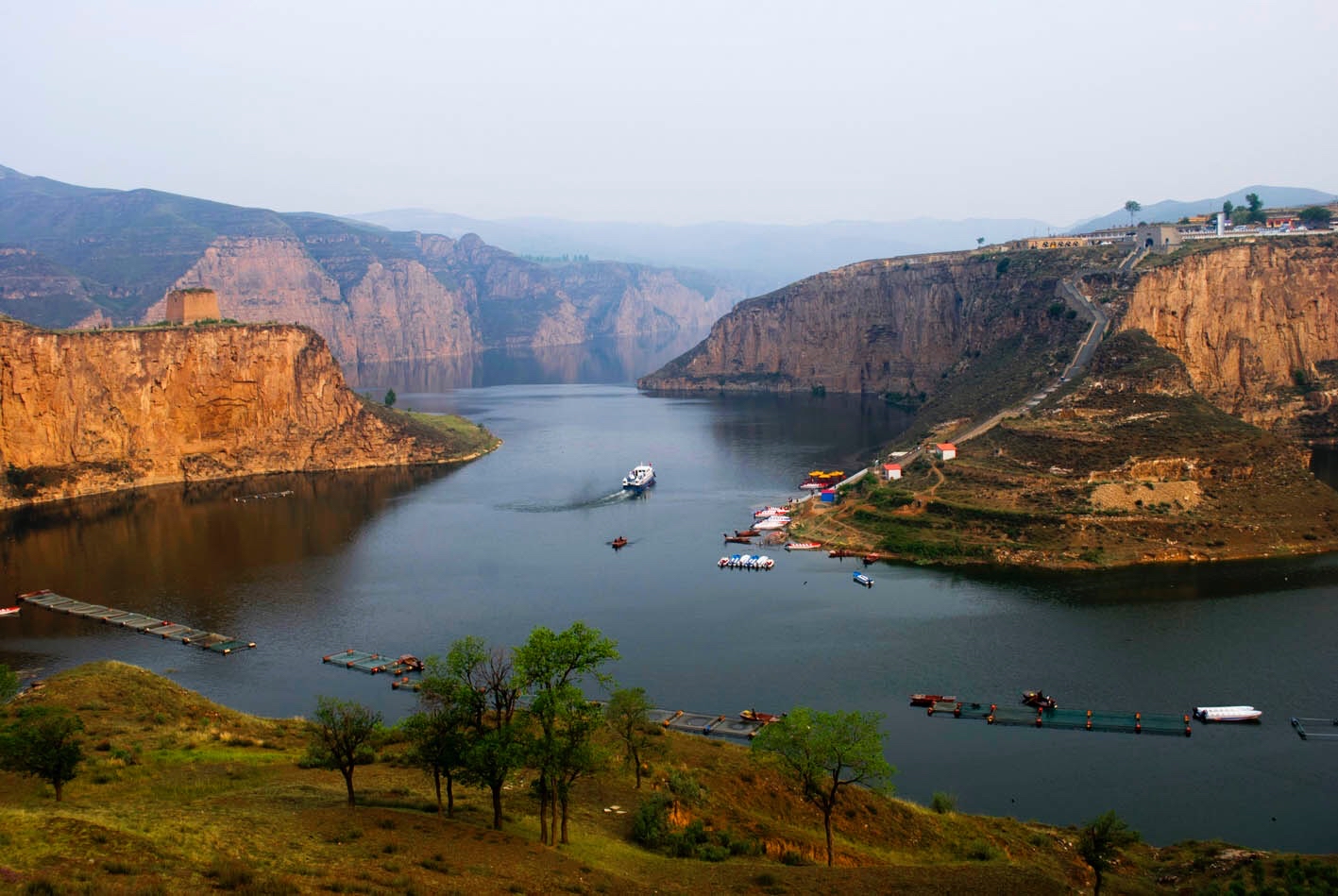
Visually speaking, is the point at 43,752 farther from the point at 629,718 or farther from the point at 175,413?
the point at 175,413

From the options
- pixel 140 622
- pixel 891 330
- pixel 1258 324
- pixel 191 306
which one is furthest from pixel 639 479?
pixel 891 330

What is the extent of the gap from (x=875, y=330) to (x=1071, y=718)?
389 ft

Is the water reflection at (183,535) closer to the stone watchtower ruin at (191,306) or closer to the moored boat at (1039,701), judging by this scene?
the stone watchtower ruin at (191,306)

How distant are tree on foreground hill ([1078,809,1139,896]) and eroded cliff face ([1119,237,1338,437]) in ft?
248

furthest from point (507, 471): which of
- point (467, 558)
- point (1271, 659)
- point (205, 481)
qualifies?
point (1271, 659)

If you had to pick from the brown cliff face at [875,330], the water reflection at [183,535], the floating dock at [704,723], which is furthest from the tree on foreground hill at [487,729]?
the brown cliff face at [875,330]

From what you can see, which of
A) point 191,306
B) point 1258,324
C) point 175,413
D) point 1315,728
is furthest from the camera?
point 191,306

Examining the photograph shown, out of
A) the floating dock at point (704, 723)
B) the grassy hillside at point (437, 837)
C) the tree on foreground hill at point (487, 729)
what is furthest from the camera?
the floating dock at point (704, 723)

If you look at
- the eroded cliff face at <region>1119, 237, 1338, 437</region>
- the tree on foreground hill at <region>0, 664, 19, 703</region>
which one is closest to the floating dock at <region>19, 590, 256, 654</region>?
the tree on foreground hill at <region>0, 664, 19, 703</region>

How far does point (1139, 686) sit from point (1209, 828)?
11915 mm

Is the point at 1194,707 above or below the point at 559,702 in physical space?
below

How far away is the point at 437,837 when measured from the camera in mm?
22812

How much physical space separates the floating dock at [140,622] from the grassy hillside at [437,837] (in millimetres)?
14375

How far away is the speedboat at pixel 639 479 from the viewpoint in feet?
293
